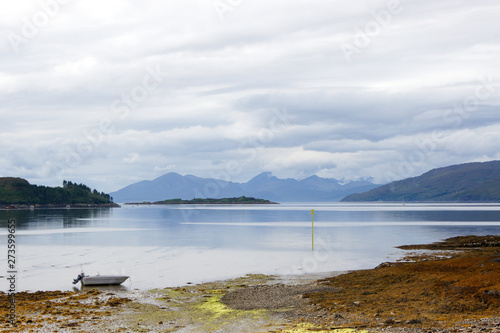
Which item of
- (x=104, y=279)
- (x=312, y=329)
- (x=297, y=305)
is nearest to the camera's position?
(x=312, y=329)

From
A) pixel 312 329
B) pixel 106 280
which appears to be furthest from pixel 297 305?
pixel 106 280

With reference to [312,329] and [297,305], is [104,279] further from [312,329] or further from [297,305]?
[312,329]

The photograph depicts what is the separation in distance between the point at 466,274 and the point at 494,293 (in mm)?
5581

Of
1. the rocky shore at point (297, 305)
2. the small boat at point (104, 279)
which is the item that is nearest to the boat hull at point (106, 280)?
the small boat at point (104, 279)

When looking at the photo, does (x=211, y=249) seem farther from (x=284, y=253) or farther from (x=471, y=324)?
(x=471, y=324)

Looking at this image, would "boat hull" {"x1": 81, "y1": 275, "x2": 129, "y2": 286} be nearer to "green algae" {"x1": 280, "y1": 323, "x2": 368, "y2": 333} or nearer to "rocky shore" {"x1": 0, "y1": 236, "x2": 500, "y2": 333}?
"rocky shore" {"x1": 0, "y1": 236, "x2": 500, "y2": 333}

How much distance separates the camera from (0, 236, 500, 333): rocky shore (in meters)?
21.3

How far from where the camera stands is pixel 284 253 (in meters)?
56.0

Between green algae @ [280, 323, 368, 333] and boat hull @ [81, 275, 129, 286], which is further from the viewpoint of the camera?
boat hull @ [81, 275, 129, 286]

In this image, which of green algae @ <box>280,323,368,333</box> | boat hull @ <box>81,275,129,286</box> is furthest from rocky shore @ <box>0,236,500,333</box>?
boat hull @ <box>81,275,129,286</box>

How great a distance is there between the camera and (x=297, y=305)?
2631 cm

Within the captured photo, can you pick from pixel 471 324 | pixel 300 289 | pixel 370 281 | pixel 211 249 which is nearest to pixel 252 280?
pixel 300 289

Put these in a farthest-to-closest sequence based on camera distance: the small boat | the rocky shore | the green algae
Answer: the small boat, the rocky shore, the green algae

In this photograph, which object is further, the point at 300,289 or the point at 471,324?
the point at 300,289
